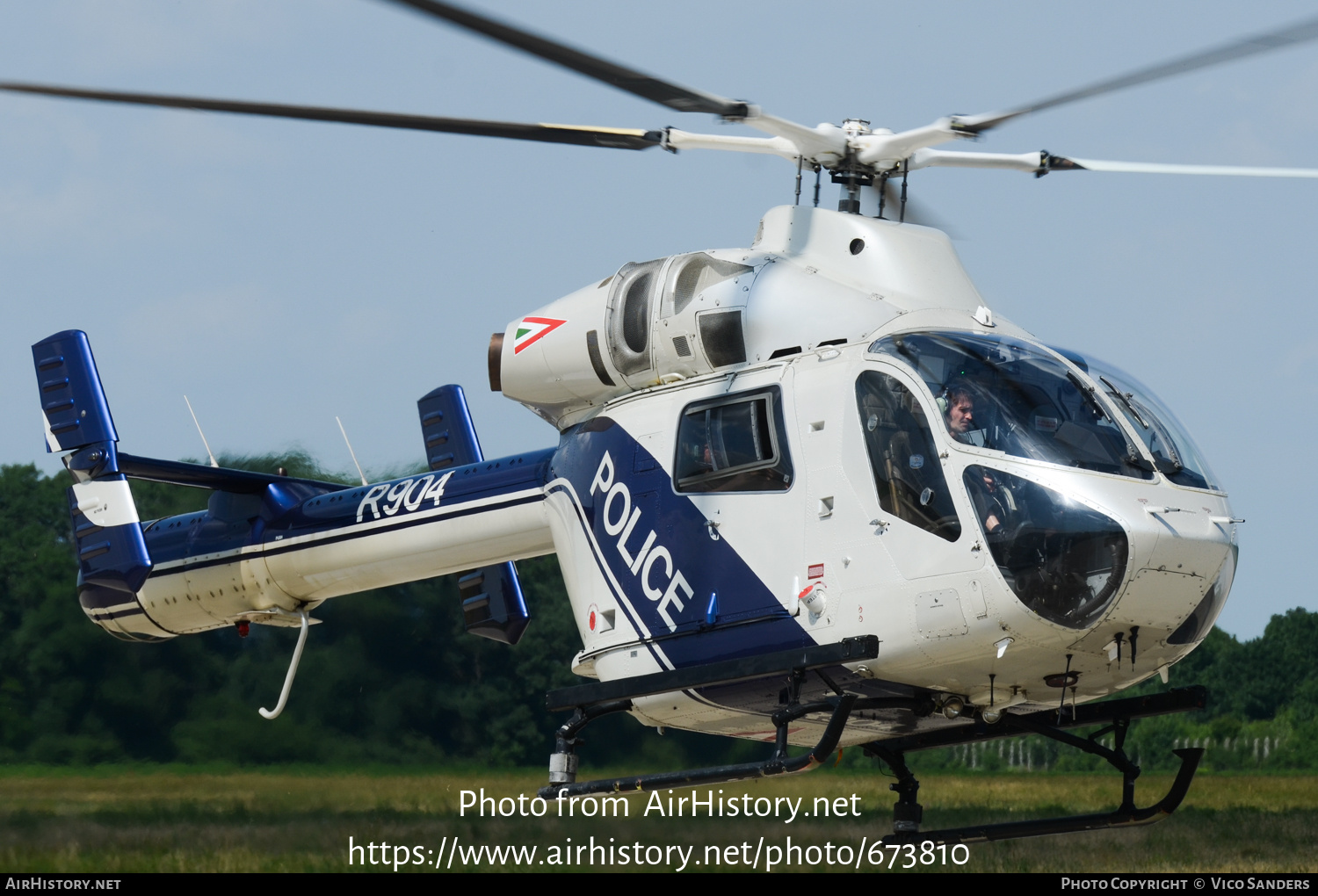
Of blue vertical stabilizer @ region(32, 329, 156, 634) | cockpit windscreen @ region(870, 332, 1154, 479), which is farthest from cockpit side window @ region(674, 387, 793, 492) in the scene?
blue vertical stabilizer @ region(32, 329, 156, 634)

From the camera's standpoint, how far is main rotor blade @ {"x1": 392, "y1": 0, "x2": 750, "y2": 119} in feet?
22.6

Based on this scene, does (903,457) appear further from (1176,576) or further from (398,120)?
(398,120)

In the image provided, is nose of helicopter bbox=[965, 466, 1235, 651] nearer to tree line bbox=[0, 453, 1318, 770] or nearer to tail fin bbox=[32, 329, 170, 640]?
tail fin bbox=[32, 329, 170, 640]

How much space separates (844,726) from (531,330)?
3041mm

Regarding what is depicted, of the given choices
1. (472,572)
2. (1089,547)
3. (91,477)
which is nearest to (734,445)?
(1089,547)

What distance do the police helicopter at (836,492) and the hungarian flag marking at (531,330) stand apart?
20 mm

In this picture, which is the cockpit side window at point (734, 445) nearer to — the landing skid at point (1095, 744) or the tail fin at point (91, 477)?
the landing skid at point (1095, 744)

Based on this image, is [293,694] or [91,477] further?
[293,694]

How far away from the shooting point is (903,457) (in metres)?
8.28

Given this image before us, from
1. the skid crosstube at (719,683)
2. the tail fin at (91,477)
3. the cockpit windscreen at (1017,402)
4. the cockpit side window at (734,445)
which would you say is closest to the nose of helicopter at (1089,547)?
the cockpit windscreen at (1017,402)

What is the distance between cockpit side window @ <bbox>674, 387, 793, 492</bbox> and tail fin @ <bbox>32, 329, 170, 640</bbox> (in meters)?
4.32

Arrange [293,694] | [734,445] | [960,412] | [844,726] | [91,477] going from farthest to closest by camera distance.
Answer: [293,694] → [91,477] → [734,445] → [844,726] → [960,412]

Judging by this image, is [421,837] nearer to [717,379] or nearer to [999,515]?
[717,379]

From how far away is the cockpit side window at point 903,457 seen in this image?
8117 millimetres
